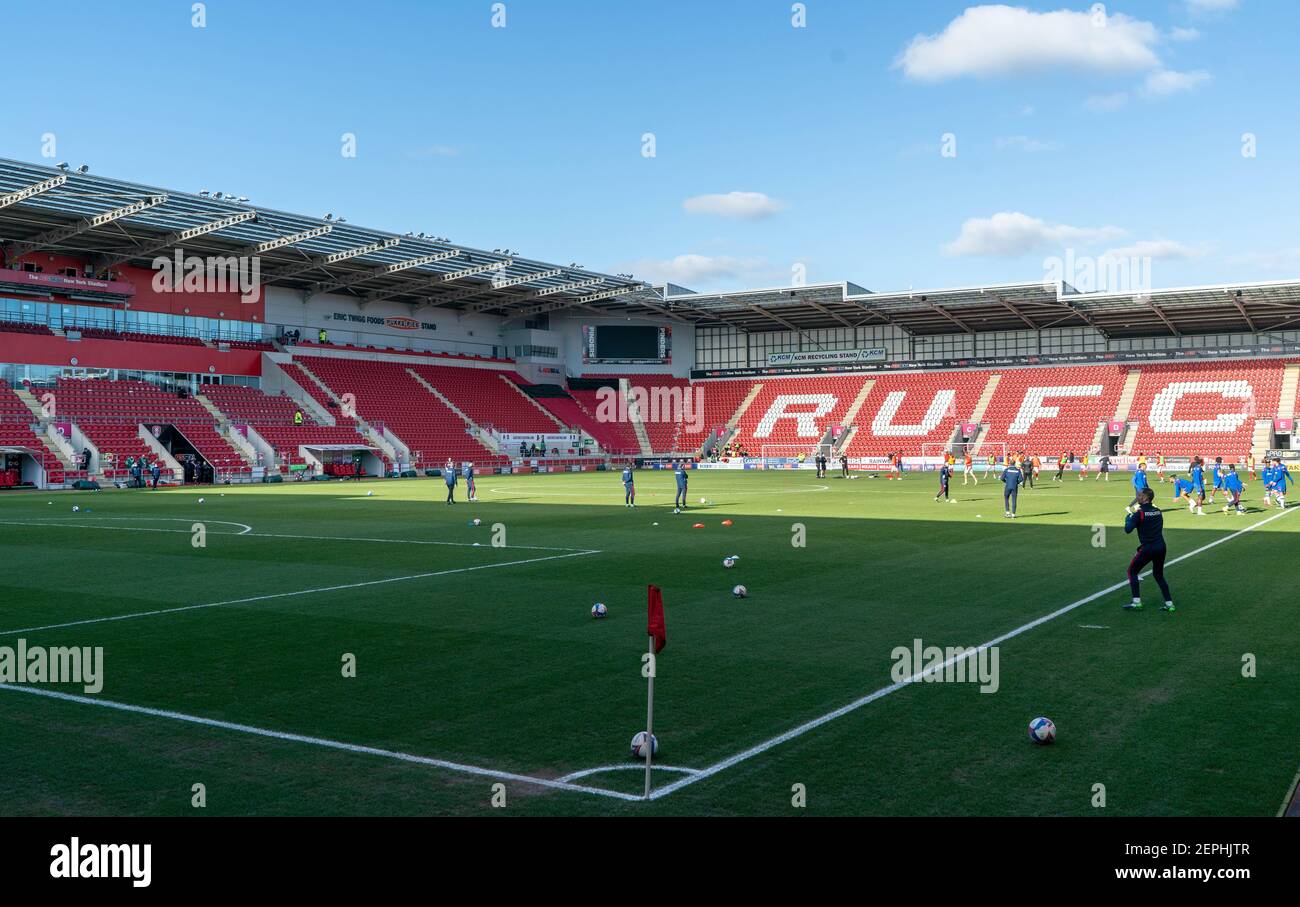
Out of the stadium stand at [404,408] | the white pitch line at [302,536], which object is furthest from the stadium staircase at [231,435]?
the white pitch line at [302,536]

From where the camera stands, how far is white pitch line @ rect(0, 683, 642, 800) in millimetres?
7367

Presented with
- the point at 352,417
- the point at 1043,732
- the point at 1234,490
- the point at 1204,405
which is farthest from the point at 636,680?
the point at 1204,405

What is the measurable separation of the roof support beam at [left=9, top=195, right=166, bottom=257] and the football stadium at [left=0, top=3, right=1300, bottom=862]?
10.6 inches

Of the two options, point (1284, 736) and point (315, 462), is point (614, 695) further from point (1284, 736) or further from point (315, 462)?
point (315, 462)

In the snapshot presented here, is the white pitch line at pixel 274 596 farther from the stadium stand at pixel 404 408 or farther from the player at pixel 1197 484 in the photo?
the stadium stand at pixel 404 408

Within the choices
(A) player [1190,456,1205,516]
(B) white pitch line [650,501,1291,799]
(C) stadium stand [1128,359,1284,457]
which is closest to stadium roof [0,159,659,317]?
(C) stadium stand [1128,359,1284,457]

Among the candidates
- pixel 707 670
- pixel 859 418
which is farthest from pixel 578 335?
pixel 707 670

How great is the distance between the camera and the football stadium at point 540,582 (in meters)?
7.69

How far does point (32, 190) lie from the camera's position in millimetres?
46562

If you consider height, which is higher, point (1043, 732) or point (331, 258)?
point (331, 258)

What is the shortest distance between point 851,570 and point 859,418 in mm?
65193

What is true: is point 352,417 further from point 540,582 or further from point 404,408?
point 540,582

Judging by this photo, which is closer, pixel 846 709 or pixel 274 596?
pixel 846 709

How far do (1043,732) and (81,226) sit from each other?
2288 inches
